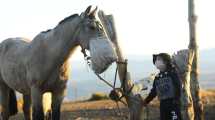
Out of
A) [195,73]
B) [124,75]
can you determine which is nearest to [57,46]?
[124,75]

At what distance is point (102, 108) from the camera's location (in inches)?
619

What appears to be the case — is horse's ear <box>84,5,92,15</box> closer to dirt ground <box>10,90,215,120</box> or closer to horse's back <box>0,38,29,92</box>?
horse's back <box>0,38,29,92</box>

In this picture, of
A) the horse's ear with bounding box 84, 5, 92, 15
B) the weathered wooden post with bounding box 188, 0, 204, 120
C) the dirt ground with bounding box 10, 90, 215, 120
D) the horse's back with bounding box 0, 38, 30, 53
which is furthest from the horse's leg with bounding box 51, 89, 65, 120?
the dirt ground with bounding box 10, 90, 215, 120

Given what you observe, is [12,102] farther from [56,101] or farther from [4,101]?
[56,101]

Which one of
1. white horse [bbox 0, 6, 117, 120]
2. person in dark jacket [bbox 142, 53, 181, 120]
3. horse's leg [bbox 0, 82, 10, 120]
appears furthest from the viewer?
horse's leg [bbox 0, 82, 10, 120]

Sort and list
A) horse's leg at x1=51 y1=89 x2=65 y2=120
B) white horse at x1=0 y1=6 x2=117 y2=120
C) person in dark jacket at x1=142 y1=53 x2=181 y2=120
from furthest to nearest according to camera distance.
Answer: horse's leg at x1=51 y1=89 x2=65 y2=120, white horse at x1=0 y1=6 x2=117 y2=120, person in dark jacket at x1=142 y1=53 x2=181 y2=120

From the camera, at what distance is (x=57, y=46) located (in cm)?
913

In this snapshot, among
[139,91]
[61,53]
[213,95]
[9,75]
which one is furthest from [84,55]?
[213,95]

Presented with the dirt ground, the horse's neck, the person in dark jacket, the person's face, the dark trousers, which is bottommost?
the dirt ground

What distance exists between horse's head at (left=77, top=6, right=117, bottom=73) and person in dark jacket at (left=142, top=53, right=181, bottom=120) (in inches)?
24.7

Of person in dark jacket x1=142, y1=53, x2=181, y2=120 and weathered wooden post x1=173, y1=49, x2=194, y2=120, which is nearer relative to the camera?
person in dark jacket x1=142, y1=53, x2=181, y2=120

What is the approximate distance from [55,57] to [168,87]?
187cm

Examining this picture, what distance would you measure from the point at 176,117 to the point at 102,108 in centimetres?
765

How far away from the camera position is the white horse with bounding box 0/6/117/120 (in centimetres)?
842
